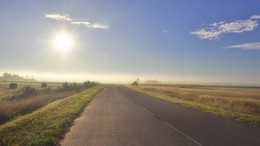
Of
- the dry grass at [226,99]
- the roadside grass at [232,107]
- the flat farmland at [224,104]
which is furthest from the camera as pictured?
the dry grass at [226,99]

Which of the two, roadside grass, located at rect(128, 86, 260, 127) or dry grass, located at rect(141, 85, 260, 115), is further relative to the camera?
dry grass, located at rect(141, 85, 260, 115)

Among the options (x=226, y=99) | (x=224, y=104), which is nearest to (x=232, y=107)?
(x=224, y=104)

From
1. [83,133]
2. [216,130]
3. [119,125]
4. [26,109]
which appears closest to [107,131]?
[83,133]

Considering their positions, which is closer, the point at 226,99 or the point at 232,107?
the point at 232,107

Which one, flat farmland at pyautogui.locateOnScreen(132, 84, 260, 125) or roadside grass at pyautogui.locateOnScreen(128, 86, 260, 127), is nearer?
roadside grass at pyautogui.locateOnScreen(128, 86, 260, 127)

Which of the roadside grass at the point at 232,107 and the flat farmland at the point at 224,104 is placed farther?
the flat farmland at the point at 224,104

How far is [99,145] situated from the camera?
9.52 metres

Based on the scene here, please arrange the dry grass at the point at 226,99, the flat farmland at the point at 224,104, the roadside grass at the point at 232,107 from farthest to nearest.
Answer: the dry grass at the point at 226,99
the flat farmland at the point at 224,104
the roadside grass at the point at 232,107

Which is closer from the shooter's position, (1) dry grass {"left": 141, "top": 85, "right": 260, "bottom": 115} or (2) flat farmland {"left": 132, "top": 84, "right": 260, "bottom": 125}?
(2) flat farmland {"left": 132, "top": 84, "right": 260, "bottom": 125}

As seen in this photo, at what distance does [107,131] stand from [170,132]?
2.52 m

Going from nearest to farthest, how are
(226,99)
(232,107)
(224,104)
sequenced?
1. (232,107)
2. (224,104)
3. (226,99)

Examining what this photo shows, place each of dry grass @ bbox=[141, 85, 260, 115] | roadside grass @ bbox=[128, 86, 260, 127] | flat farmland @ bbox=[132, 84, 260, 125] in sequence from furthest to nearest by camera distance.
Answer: dry grass @ bbox=[141, 85, 260, 115], flat farmland @ bbox=[132, 84, 260, 125], roadside grass @ bbox=[128, 86, 260, 127]

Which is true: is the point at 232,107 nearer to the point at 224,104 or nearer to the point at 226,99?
the point at 224,104

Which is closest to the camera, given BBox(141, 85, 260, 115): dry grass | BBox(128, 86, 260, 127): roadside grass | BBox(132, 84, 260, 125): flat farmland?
BBox(128, 86, 260, 127): roadside grass
